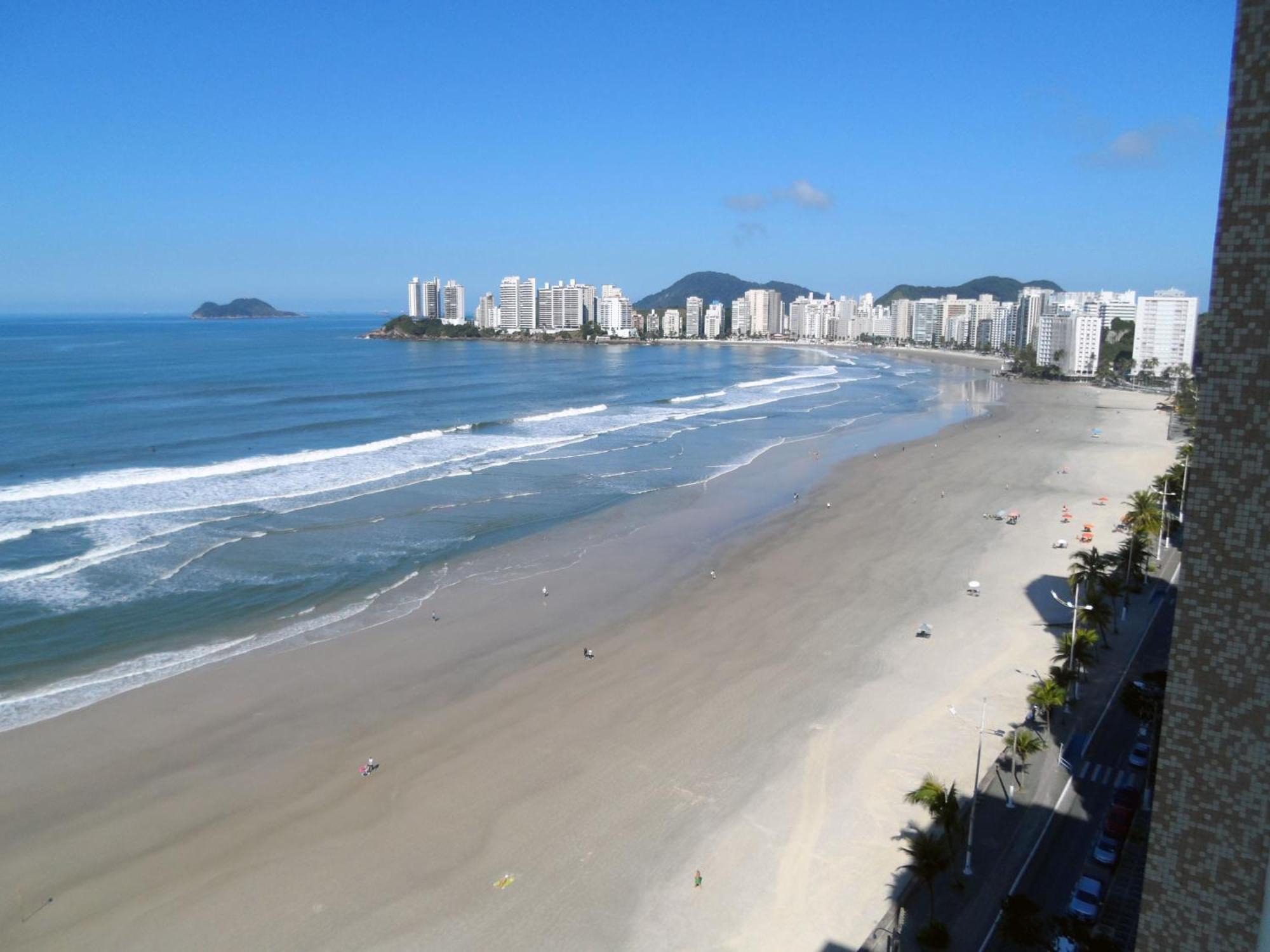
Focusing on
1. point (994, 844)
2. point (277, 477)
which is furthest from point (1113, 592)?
point (277, 477)

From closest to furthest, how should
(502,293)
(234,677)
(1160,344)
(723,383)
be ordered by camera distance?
(234,677) < (723,383) < (1160,344) < (502,293)

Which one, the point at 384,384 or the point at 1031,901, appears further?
the point at 384,384

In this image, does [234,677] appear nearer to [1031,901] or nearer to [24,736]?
[24,736]

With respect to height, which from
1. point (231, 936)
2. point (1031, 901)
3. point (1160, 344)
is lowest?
point (231, 936)

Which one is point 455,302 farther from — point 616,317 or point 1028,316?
point 1028,316

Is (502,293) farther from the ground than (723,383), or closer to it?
farther from the ground

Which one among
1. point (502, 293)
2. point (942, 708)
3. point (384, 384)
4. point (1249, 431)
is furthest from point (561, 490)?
point (502, 293)
